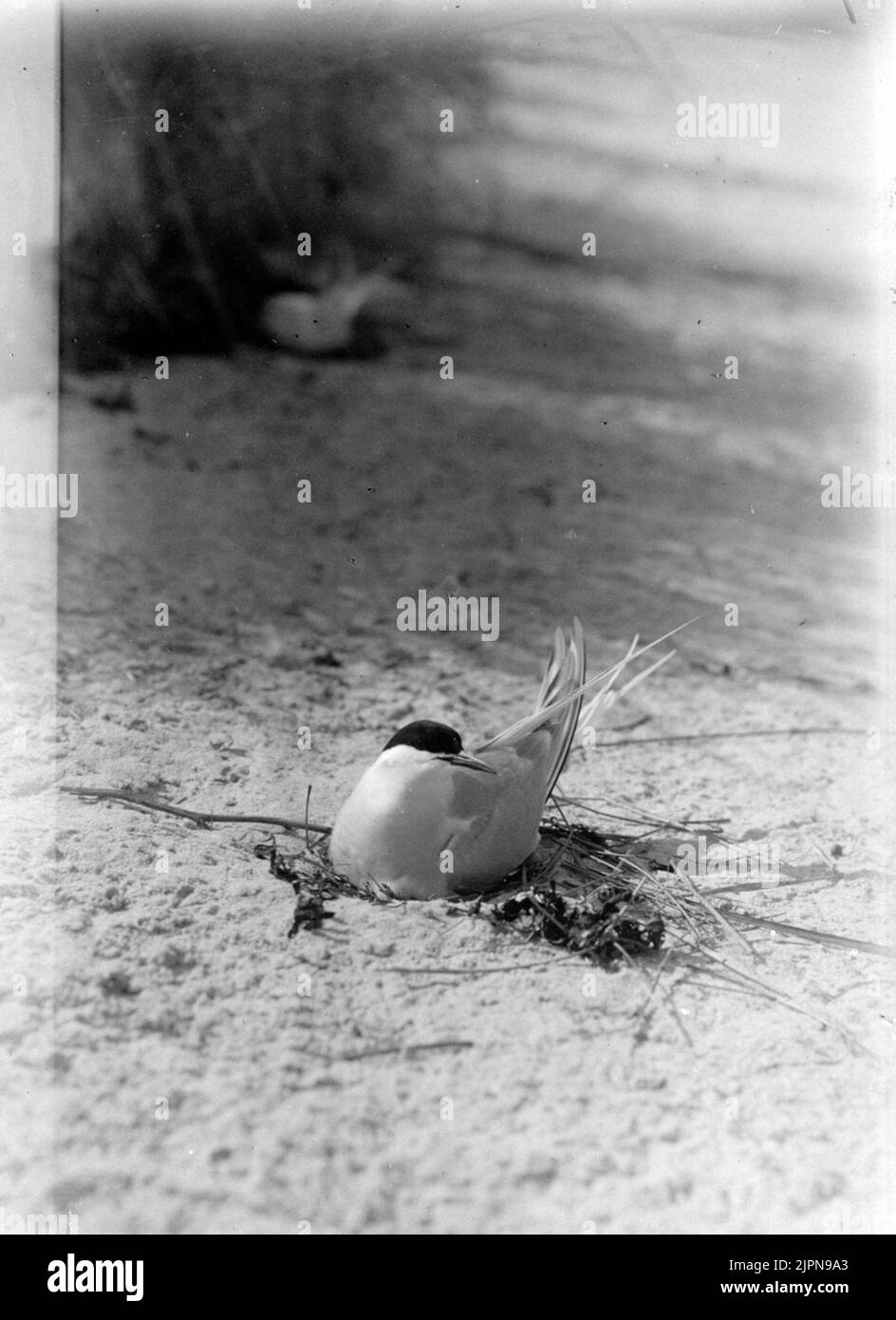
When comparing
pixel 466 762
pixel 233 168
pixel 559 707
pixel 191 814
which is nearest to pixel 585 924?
pixel 466 762

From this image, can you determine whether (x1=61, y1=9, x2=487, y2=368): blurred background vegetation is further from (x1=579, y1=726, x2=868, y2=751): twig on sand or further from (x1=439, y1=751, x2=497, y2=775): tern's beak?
(x1=579, y1=726, x2=868, y2=751): twig on sand

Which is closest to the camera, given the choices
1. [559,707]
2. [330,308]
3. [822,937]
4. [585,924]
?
[585,924]

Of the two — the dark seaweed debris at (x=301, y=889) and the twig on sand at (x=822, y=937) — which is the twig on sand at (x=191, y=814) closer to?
the dark seaweed debris at (x=301, y=889)

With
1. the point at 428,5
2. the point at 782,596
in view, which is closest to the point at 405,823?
the point at 782,596

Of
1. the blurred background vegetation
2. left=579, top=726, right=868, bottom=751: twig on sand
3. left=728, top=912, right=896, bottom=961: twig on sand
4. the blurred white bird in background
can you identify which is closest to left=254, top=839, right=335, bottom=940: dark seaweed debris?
left=728, top=912, right=896, bottom=961: twig on sand

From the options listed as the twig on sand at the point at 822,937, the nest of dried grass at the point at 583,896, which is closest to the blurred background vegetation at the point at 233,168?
the nest of dried grass at the point at 583,896

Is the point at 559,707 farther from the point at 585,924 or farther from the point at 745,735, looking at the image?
the point at 745,735
